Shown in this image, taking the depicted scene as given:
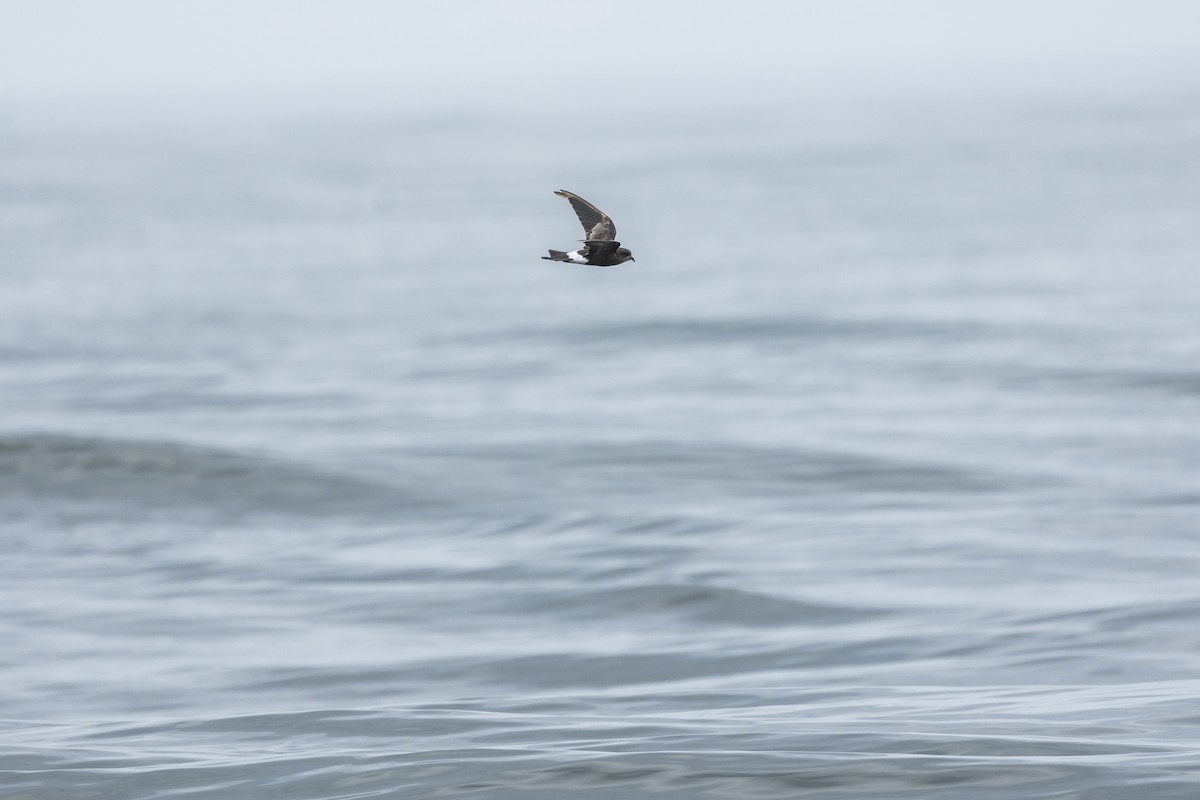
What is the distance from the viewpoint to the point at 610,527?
3456cm

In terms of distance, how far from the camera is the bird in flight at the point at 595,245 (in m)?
11.3

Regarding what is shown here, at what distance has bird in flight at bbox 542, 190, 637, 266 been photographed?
37.2ft

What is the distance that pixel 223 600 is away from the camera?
30328mm

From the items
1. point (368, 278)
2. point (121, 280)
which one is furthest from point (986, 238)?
point (121, 280)

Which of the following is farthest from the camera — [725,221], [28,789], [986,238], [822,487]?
[725,221]

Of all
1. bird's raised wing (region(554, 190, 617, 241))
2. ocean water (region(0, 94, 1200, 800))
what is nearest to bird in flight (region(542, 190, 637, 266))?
bird's raised wing (region(554, 190, 617, 241))

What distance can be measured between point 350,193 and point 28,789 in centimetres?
11744

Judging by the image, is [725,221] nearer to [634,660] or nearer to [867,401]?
[867,401]

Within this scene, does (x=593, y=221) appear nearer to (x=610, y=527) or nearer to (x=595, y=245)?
(x=595, y=245)

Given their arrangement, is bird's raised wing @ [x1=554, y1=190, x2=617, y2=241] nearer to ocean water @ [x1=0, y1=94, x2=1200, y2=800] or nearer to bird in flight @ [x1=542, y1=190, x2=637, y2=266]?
bird in flight @ [x1=542, y1=190, x2=637, y2=266]

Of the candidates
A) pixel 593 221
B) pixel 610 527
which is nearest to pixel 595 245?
pixel 593 221

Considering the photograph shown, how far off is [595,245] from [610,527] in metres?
23.2

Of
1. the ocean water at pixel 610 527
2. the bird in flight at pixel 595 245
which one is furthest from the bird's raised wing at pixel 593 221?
the ocean water at pixel 610 527

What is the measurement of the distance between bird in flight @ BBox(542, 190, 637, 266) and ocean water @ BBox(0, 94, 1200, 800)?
718 centimetres
